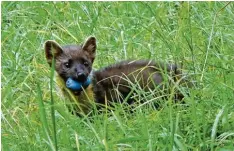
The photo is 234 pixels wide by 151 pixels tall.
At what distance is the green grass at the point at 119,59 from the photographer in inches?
189

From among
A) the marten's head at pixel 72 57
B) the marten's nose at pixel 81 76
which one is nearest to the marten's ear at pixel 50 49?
the marten's head at pixel 72 57

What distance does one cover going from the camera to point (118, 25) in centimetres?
823

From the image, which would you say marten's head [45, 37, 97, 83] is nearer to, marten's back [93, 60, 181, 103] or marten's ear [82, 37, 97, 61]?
marten's ear [82, 37, 97, 61]

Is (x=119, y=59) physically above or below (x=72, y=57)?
below

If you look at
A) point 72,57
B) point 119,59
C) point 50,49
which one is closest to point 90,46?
point 72,57

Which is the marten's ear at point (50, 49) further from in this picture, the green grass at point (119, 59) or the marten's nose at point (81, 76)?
the marten's nose at point (81, 76)

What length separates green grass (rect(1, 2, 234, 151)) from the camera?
4.79 metres

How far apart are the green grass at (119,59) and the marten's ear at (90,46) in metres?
0.18

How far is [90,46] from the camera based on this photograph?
279 inches

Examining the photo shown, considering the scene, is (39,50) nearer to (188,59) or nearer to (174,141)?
(188,59)

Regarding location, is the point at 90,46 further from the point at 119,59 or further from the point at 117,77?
the point at 119,59

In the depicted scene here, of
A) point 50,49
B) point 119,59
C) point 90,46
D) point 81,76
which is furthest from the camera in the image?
point 119,59

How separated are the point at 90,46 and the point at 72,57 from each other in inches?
8.1

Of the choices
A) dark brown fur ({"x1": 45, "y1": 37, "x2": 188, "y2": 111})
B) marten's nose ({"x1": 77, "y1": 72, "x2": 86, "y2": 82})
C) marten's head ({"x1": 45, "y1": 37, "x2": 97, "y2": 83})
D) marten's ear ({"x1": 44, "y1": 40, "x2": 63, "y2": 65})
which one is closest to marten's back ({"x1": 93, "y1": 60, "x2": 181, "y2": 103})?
dark brown fur ({"x1": 45, "y1": 37, "x2": 188, "y2": 111})
